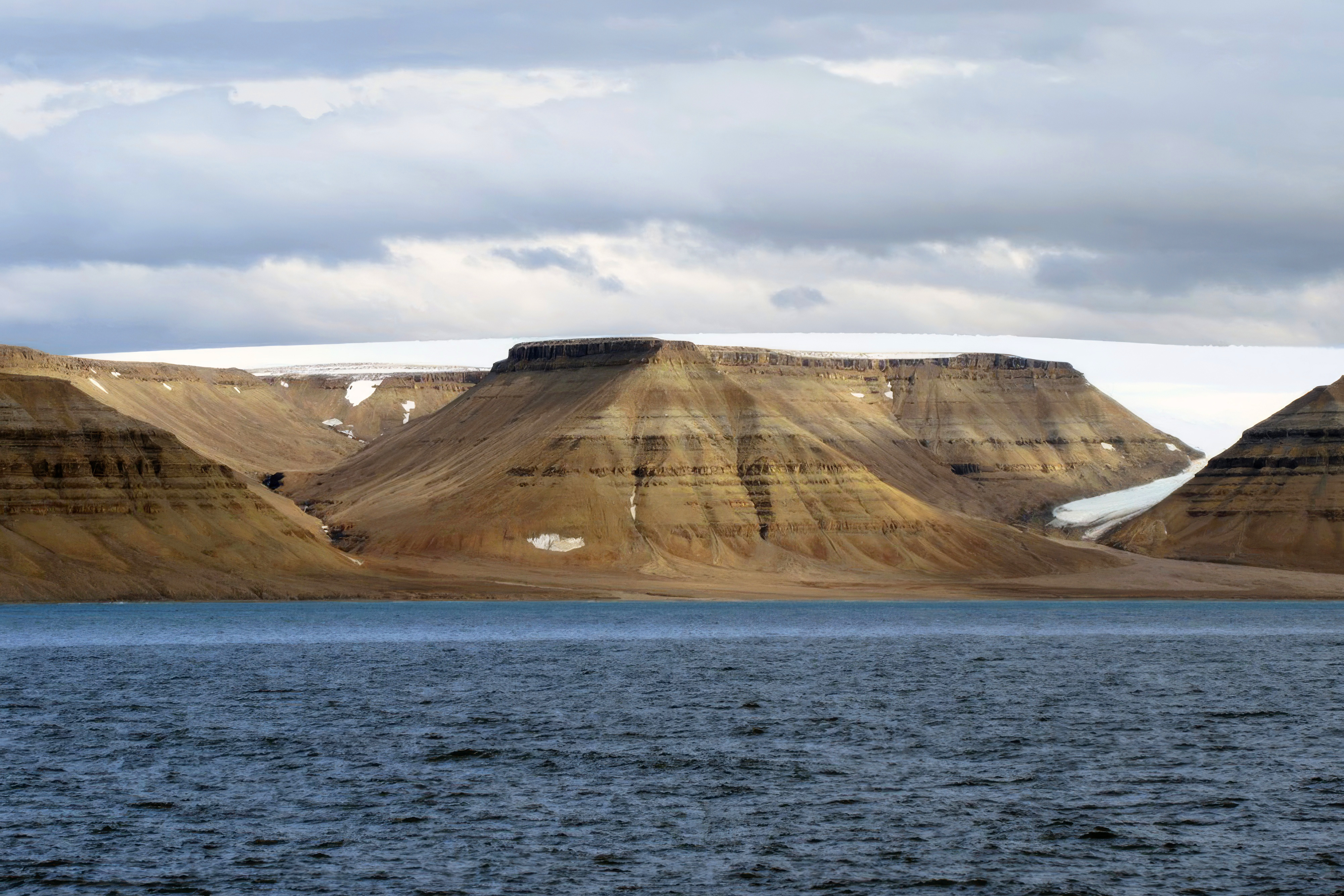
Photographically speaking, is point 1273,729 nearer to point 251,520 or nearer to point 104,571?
point 104,571

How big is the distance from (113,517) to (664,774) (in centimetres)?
13433

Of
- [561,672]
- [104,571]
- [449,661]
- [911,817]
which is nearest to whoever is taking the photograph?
[911,817]

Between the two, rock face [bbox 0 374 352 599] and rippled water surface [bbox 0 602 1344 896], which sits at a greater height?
rock face [bbox 0 374 352 599]

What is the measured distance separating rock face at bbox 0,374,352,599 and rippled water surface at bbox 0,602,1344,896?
55.7m

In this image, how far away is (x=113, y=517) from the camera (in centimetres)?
18462

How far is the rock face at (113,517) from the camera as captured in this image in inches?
6880

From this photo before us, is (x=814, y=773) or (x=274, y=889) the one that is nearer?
(x=274, y=889)

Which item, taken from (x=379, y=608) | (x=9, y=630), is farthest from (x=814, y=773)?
(x=379, y=608)

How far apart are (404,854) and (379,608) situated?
5809 inches

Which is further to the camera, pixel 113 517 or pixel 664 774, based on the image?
pixel 113 517

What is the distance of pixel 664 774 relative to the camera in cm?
6159

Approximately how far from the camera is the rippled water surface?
4544 centimetres

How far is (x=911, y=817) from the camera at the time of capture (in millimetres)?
52844

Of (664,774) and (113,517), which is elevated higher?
(113,517)
